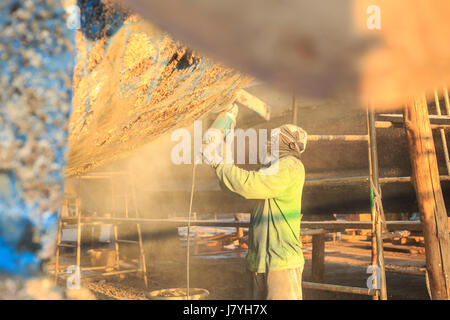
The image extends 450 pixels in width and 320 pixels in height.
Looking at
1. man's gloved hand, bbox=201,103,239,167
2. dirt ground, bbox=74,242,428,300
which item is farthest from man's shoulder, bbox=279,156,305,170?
dirt ground, bbox=74,242,428,300

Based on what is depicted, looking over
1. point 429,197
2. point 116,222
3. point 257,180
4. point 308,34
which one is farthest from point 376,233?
point 116,222

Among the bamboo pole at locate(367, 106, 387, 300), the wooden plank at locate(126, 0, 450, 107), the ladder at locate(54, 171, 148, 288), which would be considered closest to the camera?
the wooden plank at locate(126, 0, 450, 107)

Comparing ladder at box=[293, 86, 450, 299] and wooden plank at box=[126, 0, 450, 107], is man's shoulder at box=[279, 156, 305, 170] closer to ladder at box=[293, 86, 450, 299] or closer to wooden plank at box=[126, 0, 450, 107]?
wooden plank at box=[126, 0, 450, 107]

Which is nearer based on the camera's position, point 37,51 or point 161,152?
point 37,51

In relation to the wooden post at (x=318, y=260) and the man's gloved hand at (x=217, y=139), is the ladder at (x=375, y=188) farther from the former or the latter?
the wooden post at (x=318, y=260)

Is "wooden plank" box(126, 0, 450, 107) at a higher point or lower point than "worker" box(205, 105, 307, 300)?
higher

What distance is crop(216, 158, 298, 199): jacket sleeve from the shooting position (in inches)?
82.6

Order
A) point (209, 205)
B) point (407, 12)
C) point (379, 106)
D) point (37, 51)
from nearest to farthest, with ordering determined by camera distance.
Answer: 1. point (37, 51)
2. point (407, 12)
3. point (379, 106)
4. point (209, 205)

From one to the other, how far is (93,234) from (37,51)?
11.7m

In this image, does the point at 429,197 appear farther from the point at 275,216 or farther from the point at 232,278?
the point at 232,278

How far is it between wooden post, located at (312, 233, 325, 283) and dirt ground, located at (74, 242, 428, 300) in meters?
0.28

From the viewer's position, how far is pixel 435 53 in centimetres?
276

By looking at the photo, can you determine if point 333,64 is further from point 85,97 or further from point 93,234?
point 93,234
